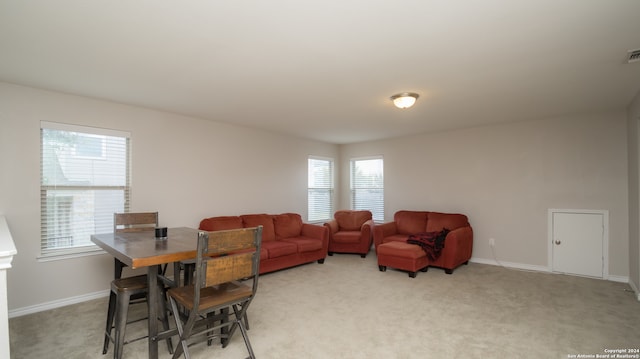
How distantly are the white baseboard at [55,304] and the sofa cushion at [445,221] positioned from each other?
4.92 metres

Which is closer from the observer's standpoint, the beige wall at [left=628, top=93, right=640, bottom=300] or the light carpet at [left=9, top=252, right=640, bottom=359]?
the light carpet at [left=9, top=252, right=640, bottom=359]

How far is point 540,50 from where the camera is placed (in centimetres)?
248

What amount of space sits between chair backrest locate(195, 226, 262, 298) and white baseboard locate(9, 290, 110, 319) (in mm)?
2586

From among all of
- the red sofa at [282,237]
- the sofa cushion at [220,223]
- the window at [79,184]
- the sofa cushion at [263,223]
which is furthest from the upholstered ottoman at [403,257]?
the window at [79,184]

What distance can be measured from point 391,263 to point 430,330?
1.95 m

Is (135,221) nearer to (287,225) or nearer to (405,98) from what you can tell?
(287,225)

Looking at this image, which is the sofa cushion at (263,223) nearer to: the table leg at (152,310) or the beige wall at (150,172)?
the beige wall at (150,172)

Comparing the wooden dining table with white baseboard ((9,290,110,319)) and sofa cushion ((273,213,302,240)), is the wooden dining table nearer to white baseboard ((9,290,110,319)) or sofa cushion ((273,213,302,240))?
white baseboard ((9,290,110,319))

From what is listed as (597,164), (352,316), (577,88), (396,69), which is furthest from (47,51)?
(597,164)

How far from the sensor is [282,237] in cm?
549

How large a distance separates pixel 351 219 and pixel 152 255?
460cm

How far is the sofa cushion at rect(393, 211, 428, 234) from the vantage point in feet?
19.0

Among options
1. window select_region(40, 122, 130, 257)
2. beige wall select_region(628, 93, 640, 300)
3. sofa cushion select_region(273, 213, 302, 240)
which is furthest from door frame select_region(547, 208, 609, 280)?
window select_region(40, 122, 130, 257)

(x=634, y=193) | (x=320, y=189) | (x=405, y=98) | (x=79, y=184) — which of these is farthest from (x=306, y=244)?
(x=634, y=193)
